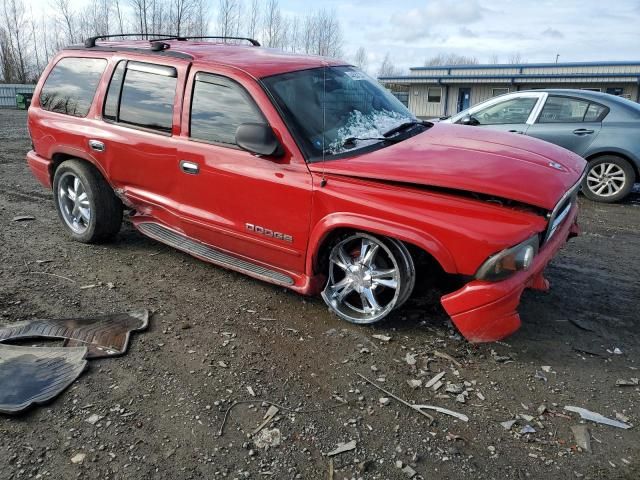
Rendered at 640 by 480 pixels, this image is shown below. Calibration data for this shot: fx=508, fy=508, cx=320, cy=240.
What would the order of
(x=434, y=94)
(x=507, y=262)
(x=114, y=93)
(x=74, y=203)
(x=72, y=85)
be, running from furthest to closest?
(x=434, y=94), (x=74, y=203), (x=72, y=85), (x=114, y=93), (x=507, y=262)

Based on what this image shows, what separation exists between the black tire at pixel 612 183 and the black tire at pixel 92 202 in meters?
6.56

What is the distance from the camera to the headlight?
2920 millimetres

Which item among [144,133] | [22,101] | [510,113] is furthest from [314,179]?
[22,101]

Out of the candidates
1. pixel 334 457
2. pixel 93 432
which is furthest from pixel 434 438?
pixel 93 432

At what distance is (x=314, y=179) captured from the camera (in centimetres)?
341

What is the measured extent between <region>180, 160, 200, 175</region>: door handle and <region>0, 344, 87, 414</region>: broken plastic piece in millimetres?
1517

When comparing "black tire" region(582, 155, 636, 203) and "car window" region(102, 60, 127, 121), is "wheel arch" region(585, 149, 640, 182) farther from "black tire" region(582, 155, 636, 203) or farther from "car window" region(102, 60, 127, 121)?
"car window" region(102, 60, 127, 121)

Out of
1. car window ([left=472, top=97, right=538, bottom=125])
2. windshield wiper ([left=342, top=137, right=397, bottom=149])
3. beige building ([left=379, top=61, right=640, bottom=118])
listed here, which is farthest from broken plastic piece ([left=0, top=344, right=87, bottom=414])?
beige building ([left=379, top=61, right=640, bottom=118])

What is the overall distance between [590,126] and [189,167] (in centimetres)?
625

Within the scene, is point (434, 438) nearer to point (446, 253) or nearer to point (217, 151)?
point (446, 253)

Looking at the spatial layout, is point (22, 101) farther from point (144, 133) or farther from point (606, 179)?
point (606, 179)

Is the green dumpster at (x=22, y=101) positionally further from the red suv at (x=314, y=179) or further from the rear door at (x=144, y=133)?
the rear door at (x=144, y=133)

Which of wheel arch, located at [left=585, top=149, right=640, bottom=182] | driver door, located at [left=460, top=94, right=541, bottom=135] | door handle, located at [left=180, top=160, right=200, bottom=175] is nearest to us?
door handle, located at [left=180, top=160, right=200, bottom=175]

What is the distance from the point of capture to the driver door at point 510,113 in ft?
25.6
